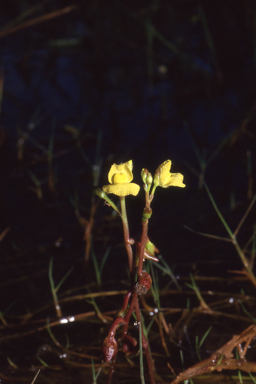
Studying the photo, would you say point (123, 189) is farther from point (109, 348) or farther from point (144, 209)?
point (109, 348)

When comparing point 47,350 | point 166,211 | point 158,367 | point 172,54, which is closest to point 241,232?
point 166,211

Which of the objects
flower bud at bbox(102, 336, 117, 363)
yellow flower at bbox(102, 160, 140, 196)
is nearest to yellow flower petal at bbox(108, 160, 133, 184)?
yellow flower at bbox(102, 160, 140, 196)

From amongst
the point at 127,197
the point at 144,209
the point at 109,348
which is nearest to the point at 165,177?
the point at 144,209

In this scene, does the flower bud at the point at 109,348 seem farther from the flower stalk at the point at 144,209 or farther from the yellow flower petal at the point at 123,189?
the yellow flower petal at the point at 123,189

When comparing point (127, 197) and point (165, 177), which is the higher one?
point (165, 177)

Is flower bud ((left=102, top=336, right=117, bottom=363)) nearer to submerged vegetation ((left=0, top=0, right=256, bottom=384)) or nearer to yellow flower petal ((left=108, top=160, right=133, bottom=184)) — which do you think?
submerged vegetation ((left=0, top=0, right=256, bottom=384))

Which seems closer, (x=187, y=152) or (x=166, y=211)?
(x=166, y=211)

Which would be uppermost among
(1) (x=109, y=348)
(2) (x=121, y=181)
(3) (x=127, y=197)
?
(2) (x=121, y=181)

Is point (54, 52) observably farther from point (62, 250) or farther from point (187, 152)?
point (62, 250)
